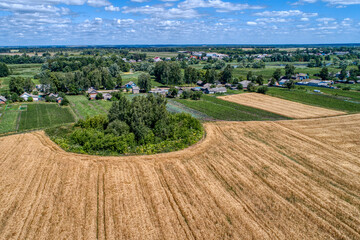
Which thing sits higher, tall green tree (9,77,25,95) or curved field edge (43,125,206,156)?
tall green tree (9,77,25,95)

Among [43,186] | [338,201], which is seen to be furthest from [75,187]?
[338,201]

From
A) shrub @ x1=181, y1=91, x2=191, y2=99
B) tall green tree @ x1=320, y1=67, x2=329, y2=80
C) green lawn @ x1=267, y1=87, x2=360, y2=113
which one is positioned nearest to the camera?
green lawn @ x1=267, y1=87, x2=360, y2=113

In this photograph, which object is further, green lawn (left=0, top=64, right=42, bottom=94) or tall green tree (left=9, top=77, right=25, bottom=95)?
green lawn (left=0, top=64, right=42, bottom=94)

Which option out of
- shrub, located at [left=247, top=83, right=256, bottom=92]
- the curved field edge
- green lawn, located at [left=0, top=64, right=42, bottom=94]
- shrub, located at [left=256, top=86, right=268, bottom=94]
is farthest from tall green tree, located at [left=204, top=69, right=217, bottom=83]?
green lawn, located at [left=0, top=64, right=42, bottom=94]

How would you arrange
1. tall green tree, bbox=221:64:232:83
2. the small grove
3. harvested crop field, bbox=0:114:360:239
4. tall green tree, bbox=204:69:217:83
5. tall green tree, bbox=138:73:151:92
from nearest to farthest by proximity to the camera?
harvested crop field, bbox=0:114:360:239
the small grove
tall green tree, bbox=138:73:151:92
tall green tree, bbox=204:69:217:83
tall green tree, bbox=221:64:232:83

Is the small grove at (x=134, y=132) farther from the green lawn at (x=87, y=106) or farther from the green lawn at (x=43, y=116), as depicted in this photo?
the green lawn at (x=87, y=106)

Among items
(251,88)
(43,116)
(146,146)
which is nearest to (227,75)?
(251,88)

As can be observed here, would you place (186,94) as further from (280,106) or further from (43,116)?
(43,116)

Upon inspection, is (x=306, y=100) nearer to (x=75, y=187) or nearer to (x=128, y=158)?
(x=128, y=158)

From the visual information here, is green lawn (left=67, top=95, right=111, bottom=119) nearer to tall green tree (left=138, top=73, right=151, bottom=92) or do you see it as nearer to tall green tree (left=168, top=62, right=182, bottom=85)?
tall green tree (left=138, top=73, right=151, bottom=92)
